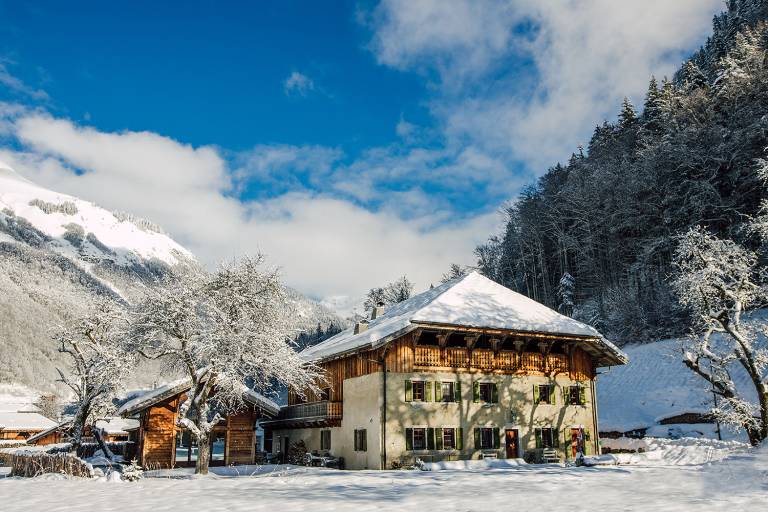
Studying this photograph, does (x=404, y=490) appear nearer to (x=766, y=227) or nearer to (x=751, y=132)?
(x=766, y=227)

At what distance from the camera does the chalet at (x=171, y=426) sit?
3356 centimetres

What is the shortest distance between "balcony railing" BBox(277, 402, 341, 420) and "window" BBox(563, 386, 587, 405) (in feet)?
42.5

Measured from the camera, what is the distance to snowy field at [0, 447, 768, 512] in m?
13.0

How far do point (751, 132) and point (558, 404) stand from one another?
90.0 ft

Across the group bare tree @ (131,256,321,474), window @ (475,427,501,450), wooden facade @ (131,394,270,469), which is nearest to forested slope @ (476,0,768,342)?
window @ (475,427,501,450)

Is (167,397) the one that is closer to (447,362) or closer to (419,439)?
(419,439)

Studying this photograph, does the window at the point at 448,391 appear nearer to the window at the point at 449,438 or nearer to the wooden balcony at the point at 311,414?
the window at the point at 449,438

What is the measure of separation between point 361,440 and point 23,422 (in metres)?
52.9

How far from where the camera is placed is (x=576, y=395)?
35.5 metres

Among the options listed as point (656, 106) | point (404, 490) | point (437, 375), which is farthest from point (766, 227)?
point (656, 106)

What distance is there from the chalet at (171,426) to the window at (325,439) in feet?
10.3

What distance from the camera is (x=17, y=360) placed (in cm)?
13112

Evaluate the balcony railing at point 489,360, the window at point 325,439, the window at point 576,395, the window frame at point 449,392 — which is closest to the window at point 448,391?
the window frame at point 449,392

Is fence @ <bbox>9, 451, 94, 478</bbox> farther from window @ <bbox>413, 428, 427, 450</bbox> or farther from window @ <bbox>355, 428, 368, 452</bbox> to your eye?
window @ <bbox>413, 428, 427, 450</bbox>
